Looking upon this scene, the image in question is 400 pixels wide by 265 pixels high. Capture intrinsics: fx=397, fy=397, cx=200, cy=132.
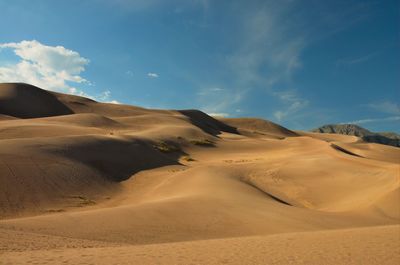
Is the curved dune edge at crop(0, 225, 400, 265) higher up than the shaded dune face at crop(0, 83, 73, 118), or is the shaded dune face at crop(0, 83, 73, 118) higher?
the shaded dune face at crop(0, 83, 73, 118)

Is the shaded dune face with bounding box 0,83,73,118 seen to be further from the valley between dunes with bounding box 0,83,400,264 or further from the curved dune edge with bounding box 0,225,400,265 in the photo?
the curved dune edge with bounding box 0,225,400,265

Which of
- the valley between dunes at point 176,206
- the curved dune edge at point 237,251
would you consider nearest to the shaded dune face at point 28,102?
the valley between dunes at point 176,206

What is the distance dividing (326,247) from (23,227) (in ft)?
27.2

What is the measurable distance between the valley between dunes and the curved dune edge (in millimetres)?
29

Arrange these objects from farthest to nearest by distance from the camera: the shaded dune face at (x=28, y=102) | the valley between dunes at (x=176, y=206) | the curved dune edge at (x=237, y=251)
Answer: the shaded dune face at (x=28, y=102), the valley between dunes at (x=176, y=206), the curved dune edge at (x=237, y=251)

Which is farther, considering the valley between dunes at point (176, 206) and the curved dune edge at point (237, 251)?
the valley between dunes at point (176, 206)

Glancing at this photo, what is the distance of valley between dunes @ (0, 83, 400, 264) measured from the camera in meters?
9.63

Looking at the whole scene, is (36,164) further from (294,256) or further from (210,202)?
(294,256)

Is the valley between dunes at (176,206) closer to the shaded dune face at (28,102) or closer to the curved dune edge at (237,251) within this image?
the curved dune edge at (237,251)

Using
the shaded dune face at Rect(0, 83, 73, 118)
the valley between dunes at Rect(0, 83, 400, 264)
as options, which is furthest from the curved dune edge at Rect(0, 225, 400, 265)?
the shaded dune face at Rect(0, 83, 73, 118)

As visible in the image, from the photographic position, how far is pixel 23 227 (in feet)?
35.3

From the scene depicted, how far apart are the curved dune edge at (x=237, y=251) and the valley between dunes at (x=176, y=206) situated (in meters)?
0.03

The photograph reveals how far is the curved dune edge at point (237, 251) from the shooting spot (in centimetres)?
827

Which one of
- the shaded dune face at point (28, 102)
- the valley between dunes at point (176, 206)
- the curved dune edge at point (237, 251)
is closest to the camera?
the curved dune edge at point (237, 251)
